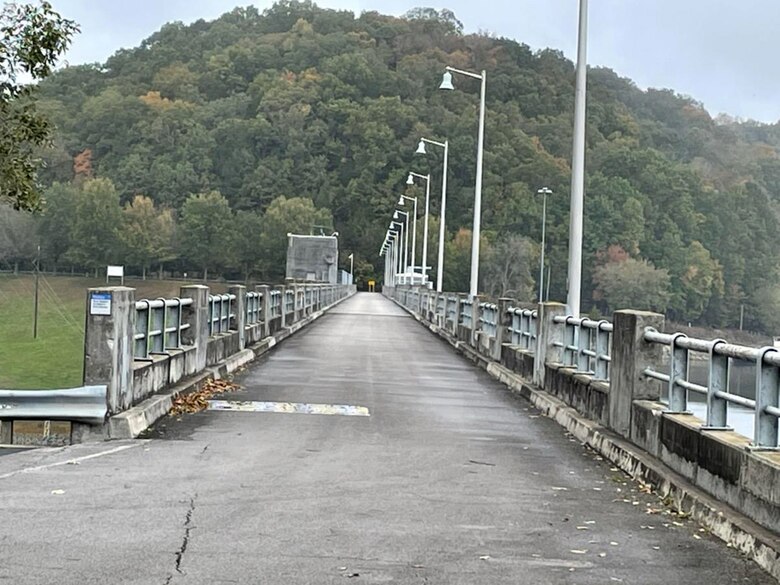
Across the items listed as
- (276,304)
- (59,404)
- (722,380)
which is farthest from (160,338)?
(276,304)

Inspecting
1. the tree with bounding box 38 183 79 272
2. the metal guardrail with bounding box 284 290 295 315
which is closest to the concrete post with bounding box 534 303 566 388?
A: the metal guardrail with bounding box 284 290 295 315

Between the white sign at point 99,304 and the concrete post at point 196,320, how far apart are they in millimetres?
4771

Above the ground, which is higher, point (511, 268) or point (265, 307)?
point (511, 268)

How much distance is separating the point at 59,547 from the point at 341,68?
472ft

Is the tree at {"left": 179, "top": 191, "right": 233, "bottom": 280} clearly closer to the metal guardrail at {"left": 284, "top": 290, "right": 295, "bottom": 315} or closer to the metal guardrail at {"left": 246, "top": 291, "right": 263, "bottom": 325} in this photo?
the metal guardrail at {"left": 284, "top": 290, "right": 295, "bottom": 315}

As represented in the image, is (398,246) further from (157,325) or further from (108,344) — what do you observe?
(108,344)

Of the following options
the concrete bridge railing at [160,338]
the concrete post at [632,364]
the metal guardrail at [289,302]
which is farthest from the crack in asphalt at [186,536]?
the metal guardrail at [289,302]

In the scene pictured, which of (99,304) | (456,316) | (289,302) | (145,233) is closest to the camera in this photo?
(99,304)

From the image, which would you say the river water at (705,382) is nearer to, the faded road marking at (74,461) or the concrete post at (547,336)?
the concrete post at (547,336)

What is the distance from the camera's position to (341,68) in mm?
146750

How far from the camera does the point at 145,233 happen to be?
4744 inches

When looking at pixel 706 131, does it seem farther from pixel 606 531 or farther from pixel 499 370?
pixel 606 531

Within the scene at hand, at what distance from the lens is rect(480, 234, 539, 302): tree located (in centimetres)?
8631

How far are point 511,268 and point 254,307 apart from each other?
6104 cm
